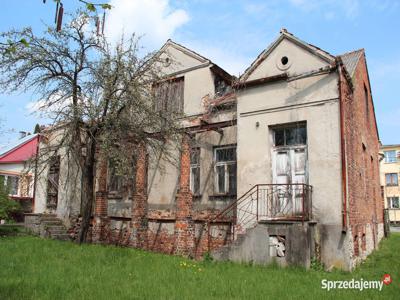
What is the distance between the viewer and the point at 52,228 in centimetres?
1780

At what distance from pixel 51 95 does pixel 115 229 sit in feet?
20.7

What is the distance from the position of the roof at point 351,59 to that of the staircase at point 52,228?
14.2 metres

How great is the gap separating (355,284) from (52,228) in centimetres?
1401

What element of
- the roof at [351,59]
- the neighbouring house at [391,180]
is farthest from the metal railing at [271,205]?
the neighbouring house at [391,180]

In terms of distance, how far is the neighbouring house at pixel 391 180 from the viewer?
161 feet

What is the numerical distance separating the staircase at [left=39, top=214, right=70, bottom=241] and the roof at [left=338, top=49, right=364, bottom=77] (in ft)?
46.5

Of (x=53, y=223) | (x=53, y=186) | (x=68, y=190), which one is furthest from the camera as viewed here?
(x=53, y=186)

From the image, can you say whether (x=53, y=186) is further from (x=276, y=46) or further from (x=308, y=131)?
(x=308, y=131)

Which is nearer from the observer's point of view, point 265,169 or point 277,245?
point 277,245

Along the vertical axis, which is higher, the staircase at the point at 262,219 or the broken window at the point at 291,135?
the broken window at the point at 291,135

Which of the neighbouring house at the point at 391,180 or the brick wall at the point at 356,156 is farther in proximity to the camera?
the neighbouring house at the point at 391,180

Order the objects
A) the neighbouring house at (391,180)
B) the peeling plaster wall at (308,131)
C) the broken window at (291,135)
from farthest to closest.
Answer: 1. the neighbouring house at (391,180)
2. the broken window at (291,135)
3. the peeling plaster wall at (308,131)

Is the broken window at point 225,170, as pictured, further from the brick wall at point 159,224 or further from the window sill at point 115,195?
the window sill at point 115,195

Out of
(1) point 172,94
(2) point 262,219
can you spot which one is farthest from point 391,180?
(2) point 262,219
